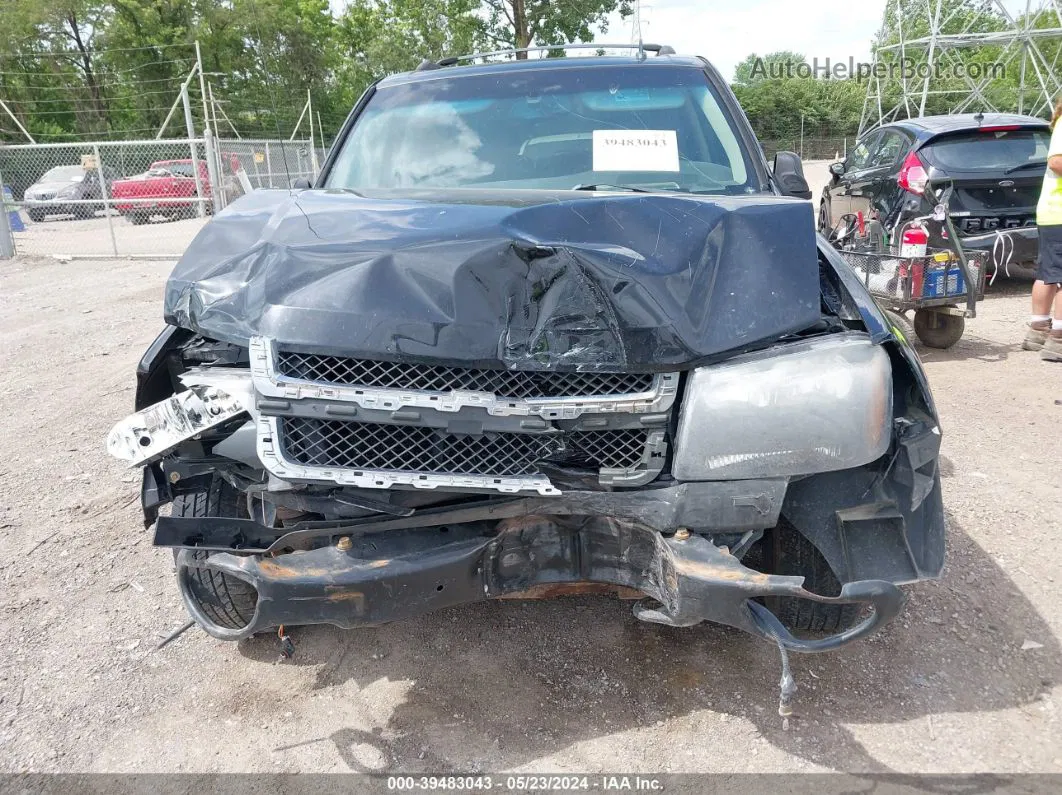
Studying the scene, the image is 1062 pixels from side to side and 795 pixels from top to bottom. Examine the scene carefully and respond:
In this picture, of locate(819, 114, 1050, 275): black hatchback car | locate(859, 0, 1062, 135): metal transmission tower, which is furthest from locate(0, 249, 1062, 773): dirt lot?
locate(859, 0, 1062, 135): metal transmission tower

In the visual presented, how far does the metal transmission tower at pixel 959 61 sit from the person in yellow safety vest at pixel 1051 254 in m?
19.7

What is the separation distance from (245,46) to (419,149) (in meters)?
37.7

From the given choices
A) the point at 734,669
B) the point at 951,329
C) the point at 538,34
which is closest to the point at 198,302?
the point at 734,669

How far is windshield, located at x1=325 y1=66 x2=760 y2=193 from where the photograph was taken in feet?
10.5

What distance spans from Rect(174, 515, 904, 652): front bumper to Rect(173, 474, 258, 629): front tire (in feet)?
0.71

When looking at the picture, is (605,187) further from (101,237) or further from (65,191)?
(65,191)

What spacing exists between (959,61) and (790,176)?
32.5 m

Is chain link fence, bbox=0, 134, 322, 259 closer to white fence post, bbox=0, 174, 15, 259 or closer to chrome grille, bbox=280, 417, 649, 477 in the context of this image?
white fence post, bbox=0, 174, 15, 259

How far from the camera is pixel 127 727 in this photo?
2.46 meters

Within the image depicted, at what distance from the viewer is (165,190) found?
17.2 meters

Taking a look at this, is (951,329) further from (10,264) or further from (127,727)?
(10,264)

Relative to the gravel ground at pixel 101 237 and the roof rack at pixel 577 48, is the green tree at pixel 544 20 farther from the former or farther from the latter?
the roof rack at pixel 577 48

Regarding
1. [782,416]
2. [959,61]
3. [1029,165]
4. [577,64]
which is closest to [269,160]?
[1029,165]

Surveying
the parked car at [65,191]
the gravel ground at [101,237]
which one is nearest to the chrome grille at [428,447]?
the gravel ground at [101,237]
